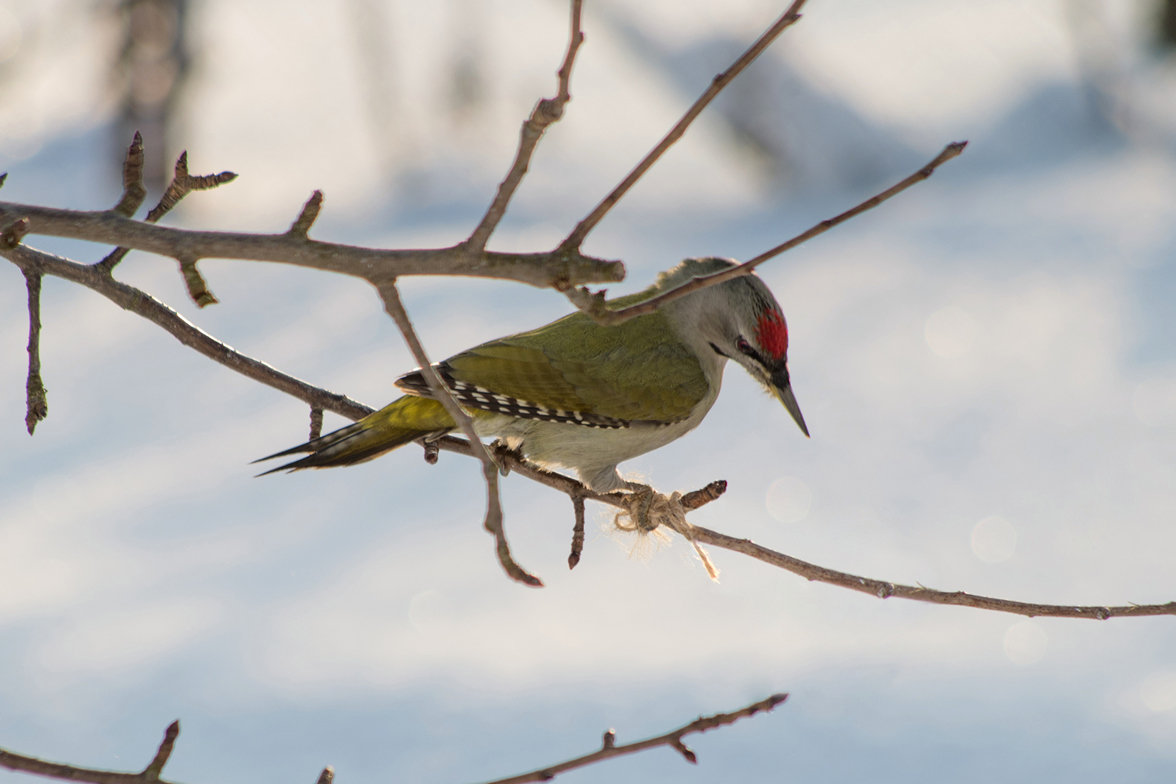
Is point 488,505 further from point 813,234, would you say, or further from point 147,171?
point 147,171

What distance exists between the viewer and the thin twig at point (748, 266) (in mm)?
1518

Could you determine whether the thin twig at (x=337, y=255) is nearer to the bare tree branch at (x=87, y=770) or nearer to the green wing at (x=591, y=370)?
the bare tree branch at (x=87, y=770)

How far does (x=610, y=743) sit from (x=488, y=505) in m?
→ 0.47

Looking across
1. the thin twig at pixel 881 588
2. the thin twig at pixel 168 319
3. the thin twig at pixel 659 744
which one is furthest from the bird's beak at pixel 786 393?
the thin twig at pixel 659 744

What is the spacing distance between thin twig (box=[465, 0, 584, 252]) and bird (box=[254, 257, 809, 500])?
1.60 metres

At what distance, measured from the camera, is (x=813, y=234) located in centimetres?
156

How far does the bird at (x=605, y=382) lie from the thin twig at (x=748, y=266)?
5.23ft

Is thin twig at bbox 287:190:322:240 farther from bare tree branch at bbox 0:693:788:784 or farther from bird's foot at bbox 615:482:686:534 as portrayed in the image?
bird's foot at bbox 615:482:686:534

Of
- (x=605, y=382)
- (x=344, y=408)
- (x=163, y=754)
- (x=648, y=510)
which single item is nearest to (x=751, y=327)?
(x=605, y=382)

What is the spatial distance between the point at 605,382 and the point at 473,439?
1924 millimetres

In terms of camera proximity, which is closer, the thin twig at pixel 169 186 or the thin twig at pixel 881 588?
the thin twig at pixel 169 186

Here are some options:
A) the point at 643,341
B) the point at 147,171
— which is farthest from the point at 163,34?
the point at 643,341

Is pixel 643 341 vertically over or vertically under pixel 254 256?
over

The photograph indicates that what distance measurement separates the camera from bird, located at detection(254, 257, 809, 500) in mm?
3457
